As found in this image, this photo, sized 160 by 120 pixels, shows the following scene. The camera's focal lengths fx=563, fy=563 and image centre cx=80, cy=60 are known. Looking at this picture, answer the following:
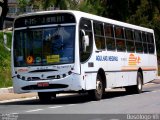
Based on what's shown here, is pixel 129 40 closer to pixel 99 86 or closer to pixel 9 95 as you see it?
pixel 99 86

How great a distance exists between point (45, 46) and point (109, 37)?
3.89 m

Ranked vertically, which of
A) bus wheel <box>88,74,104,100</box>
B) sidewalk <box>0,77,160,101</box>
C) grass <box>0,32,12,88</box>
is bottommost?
sidewalk <box>0,77,160,101</box>

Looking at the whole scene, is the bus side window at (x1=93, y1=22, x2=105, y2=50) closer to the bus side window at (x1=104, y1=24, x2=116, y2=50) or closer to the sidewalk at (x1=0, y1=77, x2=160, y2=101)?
the bus side window at (x1=104, y1=24, x2=116, y2=50)

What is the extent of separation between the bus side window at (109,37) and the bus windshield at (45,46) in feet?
10.4

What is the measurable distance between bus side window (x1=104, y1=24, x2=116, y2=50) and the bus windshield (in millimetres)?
3169

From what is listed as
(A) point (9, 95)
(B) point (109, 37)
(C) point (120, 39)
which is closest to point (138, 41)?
(C) point (120, 39)

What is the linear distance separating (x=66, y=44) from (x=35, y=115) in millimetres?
4802

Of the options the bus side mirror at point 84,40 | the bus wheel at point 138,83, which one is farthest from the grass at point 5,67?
the bus side mirror at point 84,40

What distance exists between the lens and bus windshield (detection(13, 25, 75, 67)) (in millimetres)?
19281

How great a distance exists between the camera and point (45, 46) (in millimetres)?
19516

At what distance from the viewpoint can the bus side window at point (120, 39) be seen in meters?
23.6

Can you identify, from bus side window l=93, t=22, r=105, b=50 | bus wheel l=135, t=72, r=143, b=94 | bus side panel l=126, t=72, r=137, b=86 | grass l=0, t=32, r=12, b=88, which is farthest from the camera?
grass l=0, t=32, r=12, b=88

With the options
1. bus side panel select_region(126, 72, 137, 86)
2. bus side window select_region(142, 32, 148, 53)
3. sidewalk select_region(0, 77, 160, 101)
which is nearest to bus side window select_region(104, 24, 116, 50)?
bus side panel select_region(126, 72, 137, 86)

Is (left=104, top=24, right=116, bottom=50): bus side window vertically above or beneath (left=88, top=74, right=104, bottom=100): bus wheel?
above
